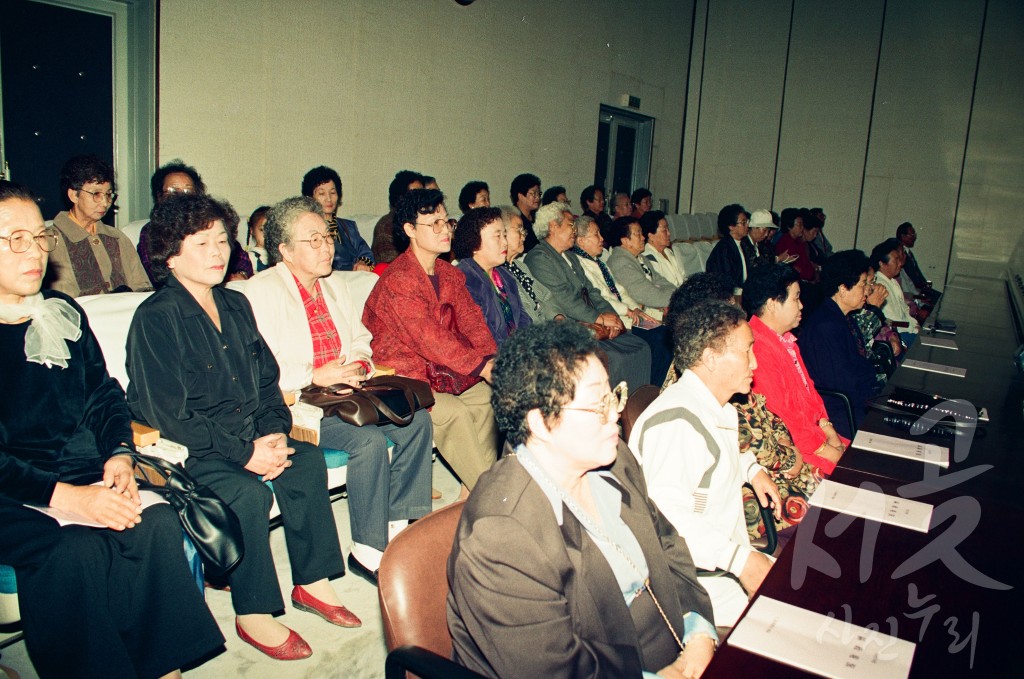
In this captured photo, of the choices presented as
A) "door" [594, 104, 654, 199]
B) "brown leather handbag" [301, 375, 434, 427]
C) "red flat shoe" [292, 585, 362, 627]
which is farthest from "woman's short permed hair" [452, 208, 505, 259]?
"door" [594, 104, 654, 199]

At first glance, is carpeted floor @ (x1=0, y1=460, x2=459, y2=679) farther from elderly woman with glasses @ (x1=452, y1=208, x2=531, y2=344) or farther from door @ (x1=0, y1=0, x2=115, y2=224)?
door @ (x1=0, y1=0, x2=115, y2=224)

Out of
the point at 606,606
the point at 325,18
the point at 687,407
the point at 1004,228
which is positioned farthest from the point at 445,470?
the point at 1004,228

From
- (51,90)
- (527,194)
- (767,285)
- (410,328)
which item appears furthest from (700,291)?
(527,194)

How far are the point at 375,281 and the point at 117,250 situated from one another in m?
1.35

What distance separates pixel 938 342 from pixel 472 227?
2890 millimetres

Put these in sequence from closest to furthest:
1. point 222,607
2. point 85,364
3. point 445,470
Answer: point 85,364, point 222,607, point 445,470

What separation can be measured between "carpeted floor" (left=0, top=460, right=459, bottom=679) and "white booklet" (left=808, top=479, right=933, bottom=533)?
4.74ft

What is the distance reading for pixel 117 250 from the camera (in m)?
3.83

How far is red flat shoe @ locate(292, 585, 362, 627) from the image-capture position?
2607mm

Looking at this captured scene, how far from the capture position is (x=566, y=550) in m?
1.38

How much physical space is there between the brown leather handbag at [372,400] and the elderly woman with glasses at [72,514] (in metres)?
0.75

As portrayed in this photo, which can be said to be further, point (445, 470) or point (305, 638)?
point (445, 470)

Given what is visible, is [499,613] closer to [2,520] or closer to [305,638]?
[2,520]

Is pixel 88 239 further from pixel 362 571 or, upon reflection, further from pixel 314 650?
pixel 314 650
